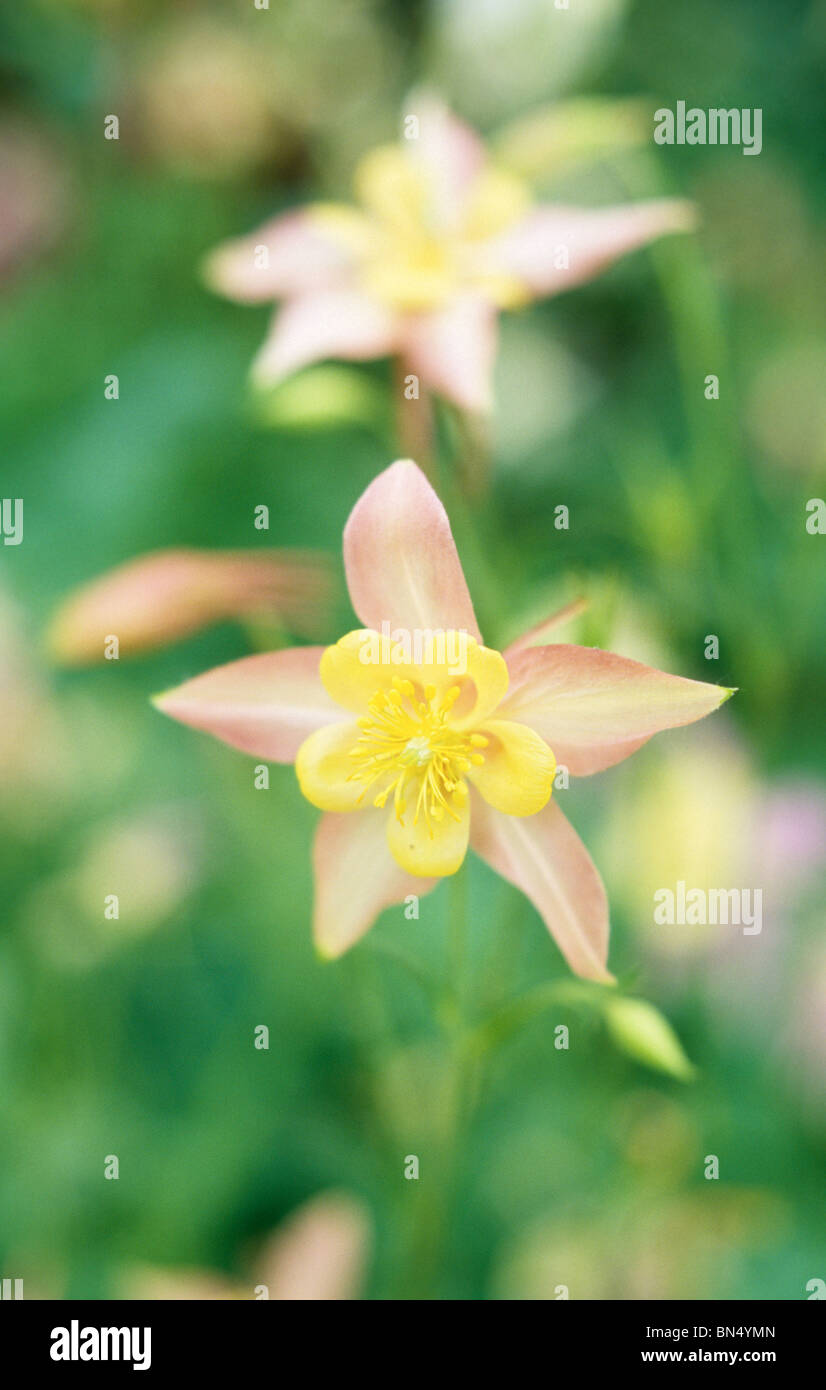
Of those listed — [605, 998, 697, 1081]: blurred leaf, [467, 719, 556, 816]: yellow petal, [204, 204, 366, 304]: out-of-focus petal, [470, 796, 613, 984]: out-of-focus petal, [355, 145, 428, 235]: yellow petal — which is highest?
[355, 145, 428, 235]: yellow petal

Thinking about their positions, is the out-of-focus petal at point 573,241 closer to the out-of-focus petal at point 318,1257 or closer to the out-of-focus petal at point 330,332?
the out-of-focus petal at point 330,332

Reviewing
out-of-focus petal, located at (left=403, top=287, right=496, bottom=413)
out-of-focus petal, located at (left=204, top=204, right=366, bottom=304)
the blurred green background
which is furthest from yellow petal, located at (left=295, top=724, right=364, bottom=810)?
A: out-of-focus petal, located at (left=204, top=204, right=366, bottom=304)

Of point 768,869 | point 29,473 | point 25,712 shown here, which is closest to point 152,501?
point 29,473

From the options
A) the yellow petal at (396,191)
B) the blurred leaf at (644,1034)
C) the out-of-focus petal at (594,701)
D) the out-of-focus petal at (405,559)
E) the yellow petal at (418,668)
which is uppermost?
the yellow petal at (396,191)

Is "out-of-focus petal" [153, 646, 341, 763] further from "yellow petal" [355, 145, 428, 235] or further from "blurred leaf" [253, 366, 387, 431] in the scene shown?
"yellow petal" [355, 145, 428, 235]

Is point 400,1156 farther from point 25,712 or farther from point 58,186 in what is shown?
point 58,186

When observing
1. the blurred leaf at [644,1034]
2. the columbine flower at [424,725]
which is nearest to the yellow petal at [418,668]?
the columbine flower at [424,725]
